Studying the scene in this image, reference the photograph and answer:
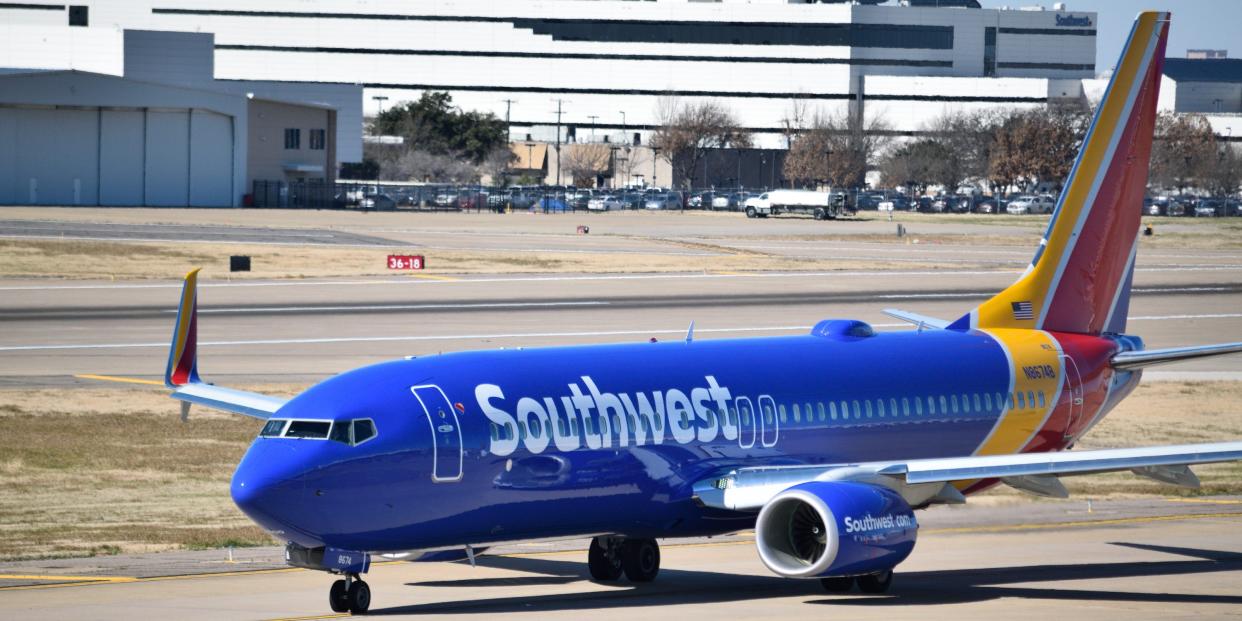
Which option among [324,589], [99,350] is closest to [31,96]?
[99,350]

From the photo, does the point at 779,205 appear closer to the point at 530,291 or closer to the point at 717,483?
the point at 530,291

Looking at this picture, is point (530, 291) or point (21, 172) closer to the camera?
point (530, 291)

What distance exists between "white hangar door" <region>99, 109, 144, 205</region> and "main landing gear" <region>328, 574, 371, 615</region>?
13081 cm

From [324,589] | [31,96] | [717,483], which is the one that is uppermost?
[31,96]

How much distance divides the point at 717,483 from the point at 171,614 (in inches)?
337

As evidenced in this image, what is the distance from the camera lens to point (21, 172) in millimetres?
145000

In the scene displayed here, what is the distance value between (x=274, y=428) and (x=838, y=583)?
9.12 meters

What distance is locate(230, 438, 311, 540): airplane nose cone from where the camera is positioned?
22.6 metres

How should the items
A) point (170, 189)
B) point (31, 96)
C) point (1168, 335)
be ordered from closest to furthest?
point (1168, 335) → point (31, 96) → point (170, 189)

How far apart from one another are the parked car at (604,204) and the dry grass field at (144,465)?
436ft

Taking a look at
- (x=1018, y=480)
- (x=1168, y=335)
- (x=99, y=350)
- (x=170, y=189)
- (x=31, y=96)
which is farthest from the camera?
(x=170, y=189)

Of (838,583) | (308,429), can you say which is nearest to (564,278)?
(838,583)

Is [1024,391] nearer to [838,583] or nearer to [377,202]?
[838,583]

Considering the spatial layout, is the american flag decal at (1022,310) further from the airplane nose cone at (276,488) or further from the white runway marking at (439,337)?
the white runway marking at (439,337)
